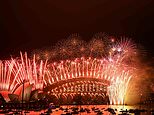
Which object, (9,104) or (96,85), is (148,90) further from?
(9,104)

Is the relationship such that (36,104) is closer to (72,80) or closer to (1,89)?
(1,89)

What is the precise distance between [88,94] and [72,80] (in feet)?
20.8

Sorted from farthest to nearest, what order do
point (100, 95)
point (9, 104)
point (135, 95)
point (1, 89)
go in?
point (100, 95) → point (135, 95) → point (1, 89) → point (9, 104)

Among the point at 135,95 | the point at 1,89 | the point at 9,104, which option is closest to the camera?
the point at 9,104

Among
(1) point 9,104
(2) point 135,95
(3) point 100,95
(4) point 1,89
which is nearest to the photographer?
(1) point 9,104

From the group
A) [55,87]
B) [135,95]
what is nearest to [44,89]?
[55,87]

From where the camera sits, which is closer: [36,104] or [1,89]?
[36,104]

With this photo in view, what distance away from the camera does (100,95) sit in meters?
87.2

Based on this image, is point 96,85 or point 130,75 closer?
point 130,75

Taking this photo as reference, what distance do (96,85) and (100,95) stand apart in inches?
155

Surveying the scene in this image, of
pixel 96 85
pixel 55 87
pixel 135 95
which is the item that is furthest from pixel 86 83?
pixel 135 95

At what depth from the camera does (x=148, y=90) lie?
257 feet

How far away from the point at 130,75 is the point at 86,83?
21.9 meters

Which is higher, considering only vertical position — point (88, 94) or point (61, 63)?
point (61, 63)
